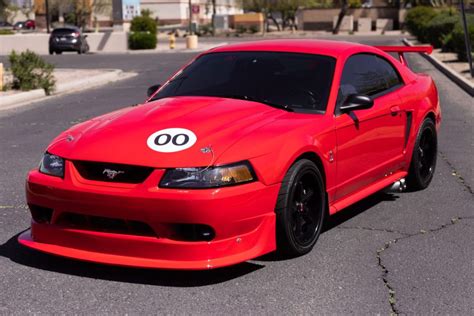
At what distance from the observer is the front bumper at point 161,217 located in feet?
15.4

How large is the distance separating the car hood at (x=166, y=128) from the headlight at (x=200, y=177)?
4cm

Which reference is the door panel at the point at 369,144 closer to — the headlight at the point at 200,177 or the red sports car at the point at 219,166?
the red sports car at the point at 219,166

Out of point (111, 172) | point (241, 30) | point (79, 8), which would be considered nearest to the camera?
point (111, 172)

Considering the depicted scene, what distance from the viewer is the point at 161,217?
15.4 ft

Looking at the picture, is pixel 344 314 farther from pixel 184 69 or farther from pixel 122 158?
pixel 184 69

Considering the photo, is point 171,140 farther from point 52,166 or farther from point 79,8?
point 79,8

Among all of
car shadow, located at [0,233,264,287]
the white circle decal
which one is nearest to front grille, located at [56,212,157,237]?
car shadow, located at [0,233,264,287]

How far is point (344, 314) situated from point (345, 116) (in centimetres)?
198

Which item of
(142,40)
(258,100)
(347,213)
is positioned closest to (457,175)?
(347,213)

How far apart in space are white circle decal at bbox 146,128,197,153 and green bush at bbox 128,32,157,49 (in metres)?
45.0

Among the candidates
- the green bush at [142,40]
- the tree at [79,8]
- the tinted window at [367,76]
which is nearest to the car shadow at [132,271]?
the tinted window at [367,76]

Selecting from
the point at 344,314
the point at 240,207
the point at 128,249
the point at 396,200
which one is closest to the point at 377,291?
the point at 344,314

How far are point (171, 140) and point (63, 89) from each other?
1655 centimetres

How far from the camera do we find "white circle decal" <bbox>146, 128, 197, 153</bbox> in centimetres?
488
